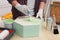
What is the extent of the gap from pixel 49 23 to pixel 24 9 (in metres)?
0.30

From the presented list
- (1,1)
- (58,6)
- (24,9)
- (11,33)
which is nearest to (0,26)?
(11,33)

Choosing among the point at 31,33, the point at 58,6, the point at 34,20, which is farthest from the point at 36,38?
the point at 58,6

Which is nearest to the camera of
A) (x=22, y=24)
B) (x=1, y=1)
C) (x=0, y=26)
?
(x=22, y=24)

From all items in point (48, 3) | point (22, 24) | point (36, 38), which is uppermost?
point (48, 3)

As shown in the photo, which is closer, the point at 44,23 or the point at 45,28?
the point at 45,28

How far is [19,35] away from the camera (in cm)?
122

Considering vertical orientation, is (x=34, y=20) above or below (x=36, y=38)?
above

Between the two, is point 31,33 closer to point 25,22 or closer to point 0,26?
point 25,22

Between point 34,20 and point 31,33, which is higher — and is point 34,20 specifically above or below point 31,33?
above

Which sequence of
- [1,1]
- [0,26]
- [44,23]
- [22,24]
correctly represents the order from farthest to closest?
[1,1]
[44,23]
[0,26]
[22,24]

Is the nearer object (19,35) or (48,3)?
(19,35)

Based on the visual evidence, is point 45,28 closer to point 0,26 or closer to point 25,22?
point 25,22

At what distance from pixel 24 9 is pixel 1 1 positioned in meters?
0.99

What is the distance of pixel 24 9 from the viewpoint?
54.3 inches
